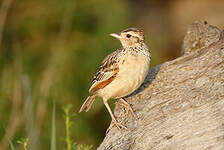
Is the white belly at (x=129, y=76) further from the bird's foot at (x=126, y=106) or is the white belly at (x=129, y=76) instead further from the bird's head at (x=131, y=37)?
the bird's head at (x=131, y=37)

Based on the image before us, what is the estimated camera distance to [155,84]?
6.34 metres

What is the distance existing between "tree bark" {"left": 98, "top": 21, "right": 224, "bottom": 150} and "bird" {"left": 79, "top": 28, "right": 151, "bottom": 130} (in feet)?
0.54

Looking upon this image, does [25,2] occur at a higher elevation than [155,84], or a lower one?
higher

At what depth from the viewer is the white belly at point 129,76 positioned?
6.22 meters

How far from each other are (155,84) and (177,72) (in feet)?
0.91

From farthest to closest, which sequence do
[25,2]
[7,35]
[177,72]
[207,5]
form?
[207,5]
[25,2]
[7,35]
[177,72]

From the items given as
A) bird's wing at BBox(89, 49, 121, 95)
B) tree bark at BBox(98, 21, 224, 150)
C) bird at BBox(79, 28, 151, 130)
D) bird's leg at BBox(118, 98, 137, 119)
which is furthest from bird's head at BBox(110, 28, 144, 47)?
bird's leg at BBox(118, 98, 137, 119)

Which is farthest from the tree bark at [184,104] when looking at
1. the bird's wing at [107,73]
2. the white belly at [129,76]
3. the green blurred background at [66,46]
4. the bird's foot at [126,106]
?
the green blurred background at [66,46]

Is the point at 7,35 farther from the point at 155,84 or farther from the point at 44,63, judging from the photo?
the point at 155,84

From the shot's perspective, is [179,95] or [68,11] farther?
[68,11]

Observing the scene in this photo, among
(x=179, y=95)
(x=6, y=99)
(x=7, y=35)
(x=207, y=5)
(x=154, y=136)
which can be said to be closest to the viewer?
(x=154, y=136)

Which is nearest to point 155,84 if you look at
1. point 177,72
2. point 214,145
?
point 177,72

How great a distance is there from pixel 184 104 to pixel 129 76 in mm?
1115

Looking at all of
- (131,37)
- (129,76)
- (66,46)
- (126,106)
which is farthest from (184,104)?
(66,46)
